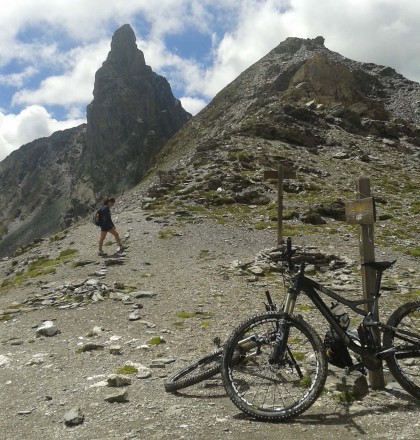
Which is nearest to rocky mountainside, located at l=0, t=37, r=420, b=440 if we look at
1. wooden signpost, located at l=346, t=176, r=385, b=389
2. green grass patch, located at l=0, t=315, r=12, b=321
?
green grass patch, located at l=0, t=315, r=12, b=321

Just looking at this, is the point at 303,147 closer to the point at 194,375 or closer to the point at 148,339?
the point at 148,339

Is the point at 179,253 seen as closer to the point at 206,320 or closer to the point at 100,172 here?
the point at 206,320

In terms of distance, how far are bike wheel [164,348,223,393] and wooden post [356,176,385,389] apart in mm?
2364

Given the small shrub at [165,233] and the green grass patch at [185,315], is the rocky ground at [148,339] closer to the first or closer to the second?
the green grass patch at [185,315]

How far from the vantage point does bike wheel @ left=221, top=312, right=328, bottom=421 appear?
6.09 meters

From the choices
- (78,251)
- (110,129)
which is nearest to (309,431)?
(78,251)

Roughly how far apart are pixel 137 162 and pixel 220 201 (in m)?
159

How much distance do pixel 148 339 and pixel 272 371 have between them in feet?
15.4

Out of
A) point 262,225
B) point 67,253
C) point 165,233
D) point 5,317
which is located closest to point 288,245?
point 5,317

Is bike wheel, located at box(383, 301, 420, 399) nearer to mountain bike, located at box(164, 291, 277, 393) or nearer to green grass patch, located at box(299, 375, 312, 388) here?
green grass patch, located at box(299, 375, 312, 388)

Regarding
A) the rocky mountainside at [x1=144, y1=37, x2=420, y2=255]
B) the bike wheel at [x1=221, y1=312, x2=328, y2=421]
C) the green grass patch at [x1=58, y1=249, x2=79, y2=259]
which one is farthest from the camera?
the rocky mountainside at [x1=144, y1=37, x2=420, y2=255]

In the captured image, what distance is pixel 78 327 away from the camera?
12086 mm

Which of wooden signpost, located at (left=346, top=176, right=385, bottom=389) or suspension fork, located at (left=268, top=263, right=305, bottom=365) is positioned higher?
wooden signpost, located at (left=346, top=176, right=385, bottom=389)

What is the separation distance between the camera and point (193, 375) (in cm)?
743
